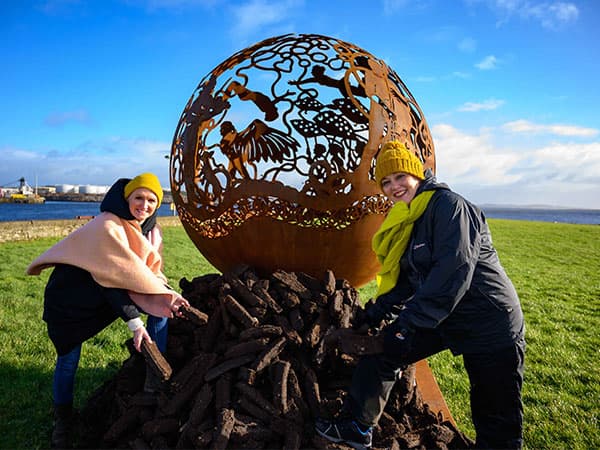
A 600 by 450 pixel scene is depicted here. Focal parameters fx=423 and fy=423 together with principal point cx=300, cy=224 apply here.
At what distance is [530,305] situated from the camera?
8055mm

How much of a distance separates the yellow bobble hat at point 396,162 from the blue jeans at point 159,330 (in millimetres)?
2031

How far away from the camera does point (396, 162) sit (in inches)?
104

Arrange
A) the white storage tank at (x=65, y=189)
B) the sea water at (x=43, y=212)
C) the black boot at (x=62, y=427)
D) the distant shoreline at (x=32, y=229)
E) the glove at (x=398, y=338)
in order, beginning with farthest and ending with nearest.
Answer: the white storage tank at (x=65, y=189), the sea water at (x=43, y=212), the distant shoreline at (x=32, y=229), the black boot at (x=62, y=427), the glove at (x=398, y=338)

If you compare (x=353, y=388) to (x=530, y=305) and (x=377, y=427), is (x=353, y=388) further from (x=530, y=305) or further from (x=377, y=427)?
(x=530, y=305)

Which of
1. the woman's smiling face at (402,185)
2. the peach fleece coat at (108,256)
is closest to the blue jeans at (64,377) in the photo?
the peach fleece coat at (108,256)

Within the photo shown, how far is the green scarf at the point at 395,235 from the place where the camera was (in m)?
2.51

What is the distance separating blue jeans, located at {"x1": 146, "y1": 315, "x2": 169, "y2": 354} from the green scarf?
1.72m

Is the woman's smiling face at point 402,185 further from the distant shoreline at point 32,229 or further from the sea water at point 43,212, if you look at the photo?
the sea water at point 43,212

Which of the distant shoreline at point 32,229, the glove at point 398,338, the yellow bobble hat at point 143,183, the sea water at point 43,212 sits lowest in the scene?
the sea water at point 43,212

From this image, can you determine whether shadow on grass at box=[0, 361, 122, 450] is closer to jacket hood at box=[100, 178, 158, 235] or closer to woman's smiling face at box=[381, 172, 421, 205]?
jacket hood at box=[100, 178, 158, 235]

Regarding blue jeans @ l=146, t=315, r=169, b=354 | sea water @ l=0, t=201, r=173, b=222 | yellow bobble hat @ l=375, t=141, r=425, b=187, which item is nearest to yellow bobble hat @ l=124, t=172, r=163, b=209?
blue jeans @ l=146, t=315, r=169, b=354

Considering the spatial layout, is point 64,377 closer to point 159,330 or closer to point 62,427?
point 62,427

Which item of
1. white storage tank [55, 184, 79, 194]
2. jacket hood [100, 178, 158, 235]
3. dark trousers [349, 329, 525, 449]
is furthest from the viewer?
white storage tank [55, 184, 79, 194]

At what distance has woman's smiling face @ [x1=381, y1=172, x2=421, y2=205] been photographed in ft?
8.86
